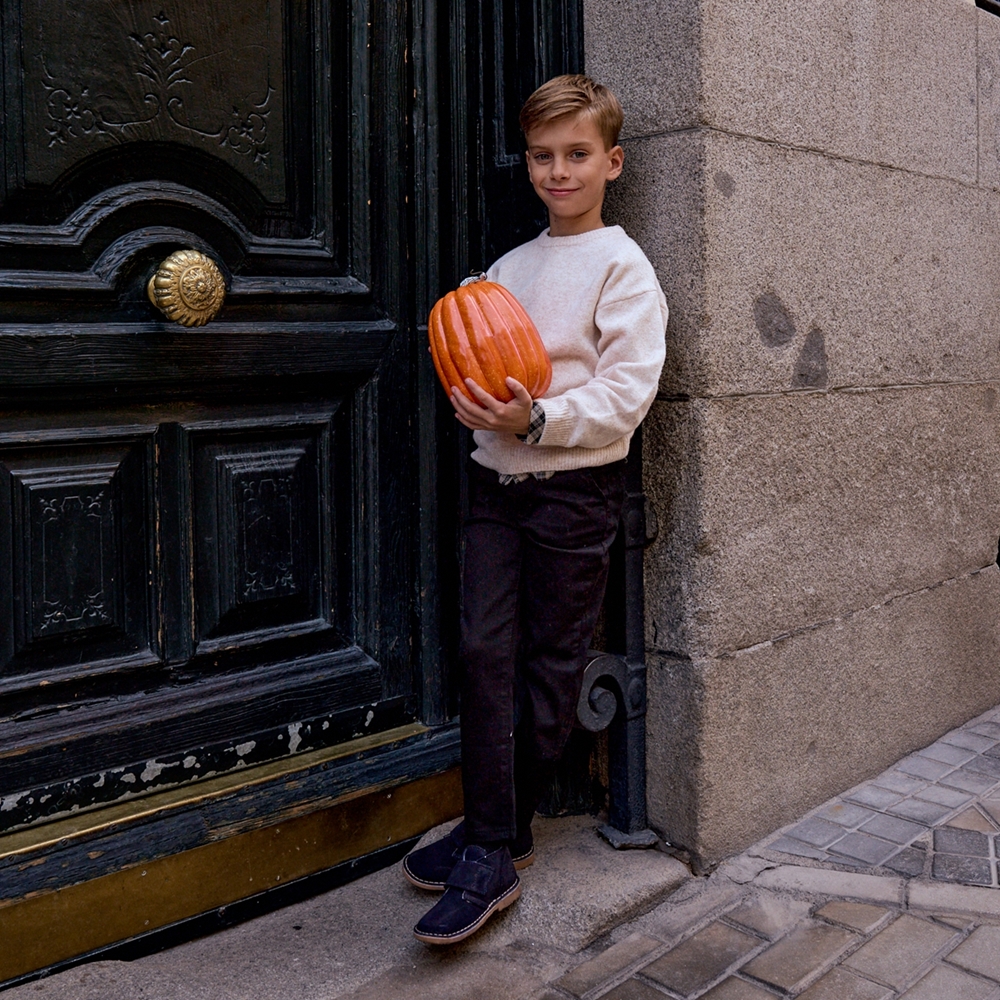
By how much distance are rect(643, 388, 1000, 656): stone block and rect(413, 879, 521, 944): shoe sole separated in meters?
0.69

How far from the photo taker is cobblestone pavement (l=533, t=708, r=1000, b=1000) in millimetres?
2307

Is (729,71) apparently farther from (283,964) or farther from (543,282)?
(283,964)

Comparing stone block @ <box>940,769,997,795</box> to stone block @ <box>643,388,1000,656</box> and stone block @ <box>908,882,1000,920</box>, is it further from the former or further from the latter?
stone block @ <box>908,882,1000,920</box>

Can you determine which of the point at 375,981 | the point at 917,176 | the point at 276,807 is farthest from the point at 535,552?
the point at 917,176

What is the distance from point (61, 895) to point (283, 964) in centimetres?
46

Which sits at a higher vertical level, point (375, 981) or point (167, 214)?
point (167, 214)

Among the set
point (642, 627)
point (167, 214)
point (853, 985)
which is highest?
point (167, 214)

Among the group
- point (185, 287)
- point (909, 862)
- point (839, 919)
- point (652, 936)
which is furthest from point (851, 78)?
point (652, 936)

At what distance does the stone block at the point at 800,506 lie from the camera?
275 cm

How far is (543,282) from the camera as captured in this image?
98.0 inches

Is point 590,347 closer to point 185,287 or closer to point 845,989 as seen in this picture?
point 185,287

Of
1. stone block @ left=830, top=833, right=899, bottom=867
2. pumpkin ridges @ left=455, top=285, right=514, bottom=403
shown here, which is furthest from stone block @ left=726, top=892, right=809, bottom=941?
pumpkin ridges @ left=455, top=285, right=514, bottom=403

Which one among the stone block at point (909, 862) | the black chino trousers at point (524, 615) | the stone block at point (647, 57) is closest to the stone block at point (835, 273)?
the stone block at point (647, 57)

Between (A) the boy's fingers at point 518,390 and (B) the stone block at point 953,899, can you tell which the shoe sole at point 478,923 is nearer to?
(B) the stone block at point 953,899
